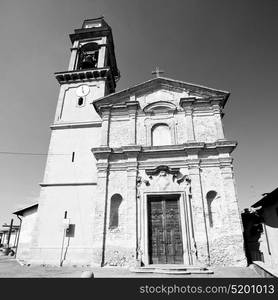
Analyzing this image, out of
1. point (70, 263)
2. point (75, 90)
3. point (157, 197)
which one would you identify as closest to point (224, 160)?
point (157, 197)

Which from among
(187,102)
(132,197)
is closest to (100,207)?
(132,197)

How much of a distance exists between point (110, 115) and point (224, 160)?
7946 millimetres

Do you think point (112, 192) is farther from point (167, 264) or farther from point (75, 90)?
point (75, 90)

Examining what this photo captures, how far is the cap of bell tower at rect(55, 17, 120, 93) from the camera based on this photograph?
17975 millimetres

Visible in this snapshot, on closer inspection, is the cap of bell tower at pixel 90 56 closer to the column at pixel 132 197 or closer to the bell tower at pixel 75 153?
the bell tower at pixel 75 153

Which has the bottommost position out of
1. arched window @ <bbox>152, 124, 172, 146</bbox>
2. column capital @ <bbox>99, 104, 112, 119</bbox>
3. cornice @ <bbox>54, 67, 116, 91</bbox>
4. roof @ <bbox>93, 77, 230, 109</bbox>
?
arched window @ <bbox>152, 124, 172, 146</bbox>

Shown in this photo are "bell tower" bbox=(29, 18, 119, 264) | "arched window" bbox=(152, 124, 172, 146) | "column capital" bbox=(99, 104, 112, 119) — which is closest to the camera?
"bell tower" bbox=(29, 18, 119, 264)

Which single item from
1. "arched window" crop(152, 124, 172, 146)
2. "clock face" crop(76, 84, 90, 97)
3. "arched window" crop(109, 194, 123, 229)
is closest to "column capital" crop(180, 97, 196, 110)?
"arched window" crop(152, 124, 172, 146)

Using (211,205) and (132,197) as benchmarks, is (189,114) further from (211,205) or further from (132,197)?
(132,197)

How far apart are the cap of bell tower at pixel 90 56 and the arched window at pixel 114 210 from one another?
1020 centimetres

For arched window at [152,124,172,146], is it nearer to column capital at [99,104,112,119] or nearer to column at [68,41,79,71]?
column capital at [99,104,112,119]

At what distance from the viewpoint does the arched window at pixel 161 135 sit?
44.9 feet

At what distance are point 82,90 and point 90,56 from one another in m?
4.47

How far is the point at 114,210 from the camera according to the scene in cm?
1218
